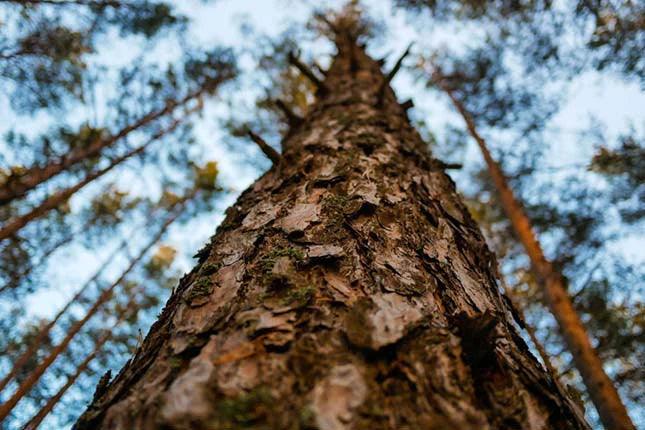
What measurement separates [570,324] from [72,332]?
7.53 m

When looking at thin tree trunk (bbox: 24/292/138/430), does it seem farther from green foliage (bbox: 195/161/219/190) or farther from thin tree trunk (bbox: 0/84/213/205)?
green foliage (bbox: 195/161/219/190)

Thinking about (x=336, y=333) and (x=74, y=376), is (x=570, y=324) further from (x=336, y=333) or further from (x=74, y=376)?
(x=74, y=376)

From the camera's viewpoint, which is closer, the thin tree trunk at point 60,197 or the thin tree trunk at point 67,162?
the thin tree trunk at point 67,162

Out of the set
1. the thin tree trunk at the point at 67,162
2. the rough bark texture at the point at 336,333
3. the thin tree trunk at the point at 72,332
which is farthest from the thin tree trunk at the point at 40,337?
the rough bark texture at the point at 336,333

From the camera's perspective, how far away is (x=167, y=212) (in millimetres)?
11414

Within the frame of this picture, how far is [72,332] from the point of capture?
6.89m

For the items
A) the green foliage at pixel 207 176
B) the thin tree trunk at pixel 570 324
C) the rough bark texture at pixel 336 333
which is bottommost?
the rough bark texture at pixel 336 333

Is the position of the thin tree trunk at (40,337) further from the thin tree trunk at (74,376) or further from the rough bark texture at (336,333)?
the rough bark texture at (336,333)

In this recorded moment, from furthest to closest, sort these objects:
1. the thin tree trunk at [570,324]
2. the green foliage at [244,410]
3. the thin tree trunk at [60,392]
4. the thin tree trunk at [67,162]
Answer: the thin tree trunk at [67,162], the thin tree trunk at [60,392], the thin tree trunk at [570,324], the green foliage at [244,410]

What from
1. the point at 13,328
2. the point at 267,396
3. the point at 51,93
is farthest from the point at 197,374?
the point at 13,328

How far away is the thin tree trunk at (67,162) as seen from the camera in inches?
215

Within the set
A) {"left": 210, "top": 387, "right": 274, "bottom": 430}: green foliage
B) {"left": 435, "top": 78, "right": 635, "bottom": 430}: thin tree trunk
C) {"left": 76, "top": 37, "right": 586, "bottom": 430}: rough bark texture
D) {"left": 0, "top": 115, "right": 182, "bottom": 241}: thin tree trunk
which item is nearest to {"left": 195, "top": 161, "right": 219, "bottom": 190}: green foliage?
{"left": 0, "top": 115, "right": 182, "bottom": 241}: thin tree trunk

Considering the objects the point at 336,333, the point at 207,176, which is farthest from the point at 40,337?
the point at 336,333

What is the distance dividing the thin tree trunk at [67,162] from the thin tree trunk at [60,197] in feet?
1.11
